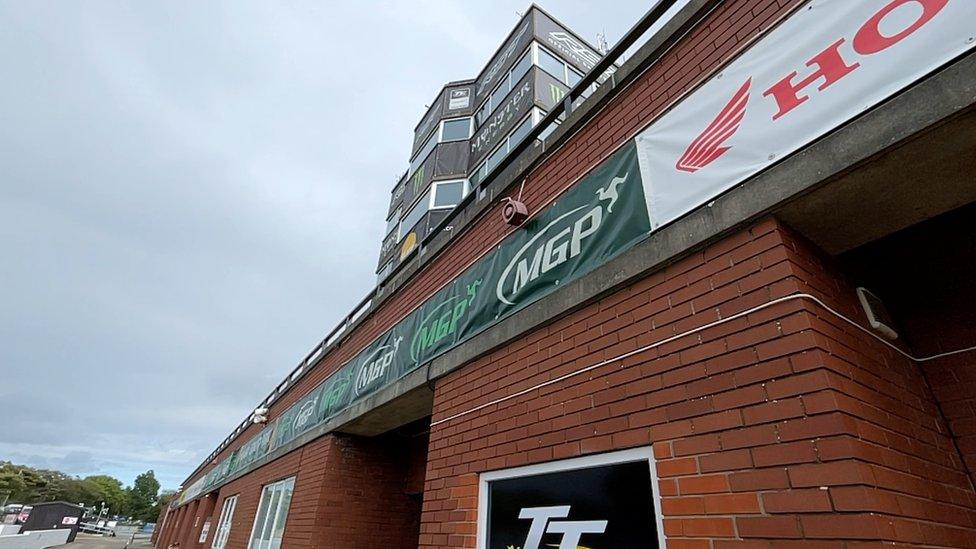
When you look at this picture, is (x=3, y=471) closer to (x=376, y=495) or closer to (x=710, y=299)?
(x=376, y=495)

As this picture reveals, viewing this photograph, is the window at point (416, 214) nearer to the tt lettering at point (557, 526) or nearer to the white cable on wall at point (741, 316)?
the white cable on wall at point (741, 316)

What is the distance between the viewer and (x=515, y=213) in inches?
175

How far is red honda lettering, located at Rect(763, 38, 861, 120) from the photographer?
2.34m

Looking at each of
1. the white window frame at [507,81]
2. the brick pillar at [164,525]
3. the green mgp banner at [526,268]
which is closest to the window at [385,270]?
the white window frame at [507,81]

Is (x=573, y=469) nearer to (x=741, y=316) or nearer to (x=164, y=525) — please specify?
(x=741, y=316)

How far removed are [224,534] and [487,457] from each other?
459 inches

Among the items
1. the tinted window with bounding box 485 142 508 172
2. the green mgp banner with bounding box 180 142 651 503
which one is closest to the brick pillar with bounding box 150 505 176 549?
the tinted window with bounding box 485 142 508 172

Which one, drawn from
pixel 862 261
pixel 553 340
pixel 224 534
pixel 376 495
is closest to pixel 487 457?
pixel 553 340

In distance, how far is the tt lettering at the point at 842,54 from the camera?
6.94ft

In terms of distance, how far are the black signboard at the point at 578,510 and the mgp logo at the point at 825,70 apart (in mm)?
1871

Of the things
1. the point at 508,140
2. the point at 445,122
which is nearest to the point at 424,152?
the point at 445,122

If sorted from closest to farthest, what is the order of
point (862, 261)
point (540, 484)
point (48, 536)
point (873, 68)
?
point (873, 68), point (862, 261), point (540, 484), point (48, 536)

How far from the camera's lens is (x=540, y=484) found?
10.3 feet

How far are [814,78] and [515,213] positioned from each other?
98.1 inches
